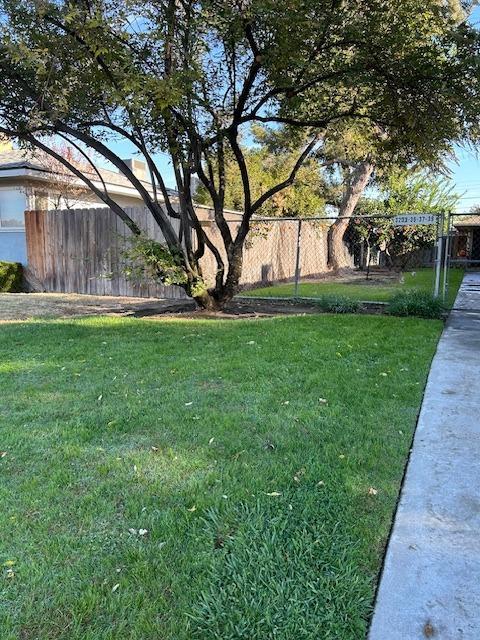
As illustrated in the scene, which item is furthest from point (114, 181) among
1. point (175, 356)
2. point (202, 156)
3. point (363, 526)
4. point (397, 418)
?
point (363, 526)

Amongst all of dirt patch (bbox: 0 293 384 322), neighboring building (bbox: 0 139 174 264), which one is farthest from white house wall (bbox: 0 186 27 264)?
dirt patch (bbox: 0 293 384 322)

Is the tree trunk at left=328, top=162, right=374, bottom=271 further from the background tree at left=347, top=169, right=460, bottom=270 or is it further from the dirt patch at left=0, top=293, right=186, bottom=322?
the dirt patch at left=0, top=293, right=186, bottom=322

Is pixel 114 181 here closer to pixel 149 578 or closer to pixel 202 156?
pixel 202 156

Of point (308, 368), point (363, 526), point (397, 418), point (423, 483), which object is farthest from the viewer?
point (308, 368)

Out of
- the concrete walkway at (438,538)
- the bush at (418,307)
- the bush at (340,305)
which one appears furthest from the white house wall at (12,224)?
the concrete walkway at (438,538)

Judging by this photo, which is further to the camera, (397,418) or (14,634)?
(397,418)

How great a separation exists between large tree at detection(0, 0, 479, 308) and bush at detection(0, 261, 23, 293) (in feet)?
17.9

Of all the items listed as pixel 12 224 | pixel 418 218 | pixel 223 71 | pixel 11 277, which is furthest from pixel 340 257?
pixel 223 71

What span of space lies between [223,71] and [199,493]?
256 inches

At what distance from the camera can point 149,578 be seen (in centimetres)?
193

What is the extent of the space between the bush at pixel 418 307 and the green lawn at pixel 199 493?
10.7 ft

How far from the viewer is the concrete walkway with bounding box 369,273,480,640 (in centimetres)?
176

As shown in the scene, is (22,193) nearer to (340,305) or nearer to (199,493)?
(340,305)

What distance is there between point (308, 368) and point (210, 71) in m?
4.75
